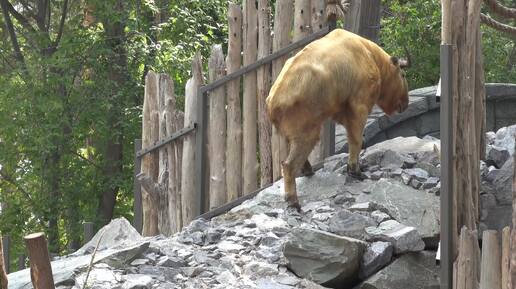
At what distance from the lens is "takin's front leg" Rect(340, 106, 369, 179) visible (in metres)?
8.32

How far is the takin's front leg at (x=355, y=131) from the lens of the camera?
8.32 m

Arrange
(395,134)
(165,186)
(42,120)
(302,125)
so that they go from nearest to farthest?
(302,125) < (165,186) < (395,134) < (42,120)

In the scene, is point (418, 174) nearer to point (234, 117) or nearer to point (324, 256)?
point (324, 256)

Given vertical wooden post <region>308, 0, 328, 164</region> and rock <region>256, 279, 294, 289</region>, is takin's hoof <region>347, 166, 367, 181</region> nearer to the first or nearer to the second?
vertical wooden post <region>308, 0, 328, 164</region>

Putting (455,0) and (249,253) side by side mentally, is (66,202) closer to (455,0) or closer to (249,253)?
(249,253)

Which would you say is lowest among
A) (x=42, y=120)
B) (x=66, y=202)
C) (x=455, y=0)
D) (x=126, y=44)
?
(x=66, y=202)

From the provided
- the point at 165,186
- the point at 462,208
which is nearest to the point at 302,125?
the point at 462,208

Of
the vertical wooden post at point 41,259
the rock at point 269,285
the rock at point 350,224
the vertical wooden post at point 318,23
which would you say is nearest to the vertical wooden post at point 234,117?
the vertical wooden post at point 318,23

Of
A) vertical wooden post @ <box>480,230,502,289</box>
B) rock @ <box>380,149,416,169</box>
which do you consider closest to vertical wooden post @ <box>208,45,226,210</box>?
rock @ <box>380,149,416,169</box>

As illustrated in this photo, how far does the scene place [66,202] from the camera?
1562cm

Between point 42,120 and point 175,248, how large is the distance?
321 inches

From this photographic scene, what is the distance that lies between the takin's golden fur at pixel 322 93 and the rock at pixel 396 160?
382 mm

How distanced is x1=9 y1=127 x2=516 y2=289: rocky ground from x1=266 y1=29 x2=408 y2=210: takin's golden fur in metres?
0.31

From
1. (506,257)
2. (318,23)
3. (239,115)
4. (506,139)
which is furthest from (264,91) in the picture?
(506,257)
